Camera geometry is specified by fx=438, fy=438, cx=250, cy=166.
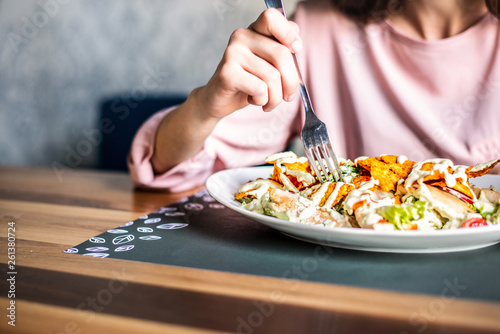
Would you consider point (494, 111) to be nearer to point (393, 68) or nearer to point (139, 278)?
point (393, 68)

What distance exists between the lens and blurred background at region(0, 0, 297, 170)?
2.18 m

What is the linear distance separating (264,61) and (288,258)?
393 mm

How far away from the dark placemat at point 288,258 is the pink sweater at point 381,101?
443mm

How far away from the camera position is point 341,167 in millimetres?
758

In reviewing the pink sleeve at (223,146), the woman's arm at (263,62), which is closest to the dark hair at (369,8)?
the pink sleeve at (223,146)

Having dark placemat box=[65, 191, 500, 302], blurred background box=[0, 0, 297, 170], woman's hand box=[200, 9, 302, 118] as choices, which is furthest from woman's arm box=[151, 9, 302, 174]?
blurred background box=[0, 0, 297, 170]

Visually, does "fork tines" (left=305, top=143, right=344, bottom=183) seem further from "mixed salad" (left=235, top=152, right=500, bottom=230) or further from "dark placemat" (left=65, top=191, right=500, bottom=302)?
"dark placemat" (left=65, top=191, right=500, bottom=302)

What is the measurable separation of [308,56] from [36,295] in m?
1.18

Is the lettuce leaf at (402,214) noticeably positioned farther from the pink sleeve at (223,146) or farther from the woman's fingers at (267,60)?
the pink sleeve at (223,146)

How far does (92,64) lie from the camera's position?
8.41 feet

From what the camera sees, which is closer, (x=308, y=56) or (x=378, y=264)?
(x=378, y=264)

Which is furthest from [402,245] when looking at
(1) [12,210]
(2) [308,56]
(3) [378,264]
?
(2) [308,56]

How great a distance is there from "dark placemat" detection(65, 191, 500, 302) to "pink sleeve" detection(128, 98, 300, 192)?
1.14 feet

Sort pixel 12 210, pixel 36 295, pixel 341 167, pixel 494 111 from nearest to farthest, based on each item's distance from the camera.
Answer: pixel 36 295 → pixel 341 167 → pixel 12 210 → pixel 494 111
